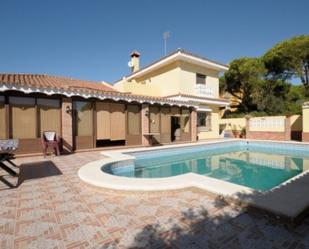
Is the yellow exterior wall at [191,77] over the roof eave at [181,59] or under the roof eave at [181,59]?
under

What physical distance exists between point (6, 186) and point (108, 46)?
17.8 m

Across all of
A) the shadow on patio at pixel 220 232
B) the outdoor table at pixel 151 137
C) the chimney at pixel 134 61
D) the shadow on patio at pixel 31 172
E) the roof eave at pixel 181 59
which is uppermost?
→ the chimney at pixel 134 61

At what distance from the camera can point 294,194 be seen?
485 centimetres

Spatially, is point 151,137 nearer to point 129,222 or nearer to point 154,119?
point 154,119

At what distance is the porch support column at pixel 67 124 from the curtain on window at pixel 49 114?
0.97 feet

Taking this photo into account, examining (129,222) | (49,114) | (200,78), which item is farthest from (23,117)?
(200,78)

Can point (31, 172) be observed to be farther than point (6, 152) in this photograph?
Yes

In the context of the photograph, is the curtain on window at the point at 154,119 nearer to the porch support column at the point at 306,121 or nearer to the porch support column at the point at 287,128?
the porch support column at the point at 287,128

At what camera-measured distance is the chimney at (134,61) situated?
2605 cm

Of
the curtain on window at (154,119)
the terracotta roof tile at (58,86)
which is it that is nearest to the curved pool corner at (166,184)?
the terracotta roof tile at (58,86)

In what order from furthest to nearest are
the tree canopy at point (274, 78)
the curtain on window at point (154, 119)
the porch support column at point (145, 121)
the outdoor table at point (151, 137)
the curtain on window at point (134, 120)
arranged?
1. the tree canopy at point (274, 78)
2. the curtain on window at point (154, 119)
3. the porch support column at point (145, 121)
4. the outdoor table at point (151, 137)
5. the curtain on window at point (134, 120)

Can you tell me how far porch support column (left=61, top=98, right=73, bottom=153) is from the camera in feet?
39.2

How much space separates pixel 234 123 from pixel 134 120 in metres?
16.3

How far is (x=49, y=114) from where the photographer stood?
38.3ft
